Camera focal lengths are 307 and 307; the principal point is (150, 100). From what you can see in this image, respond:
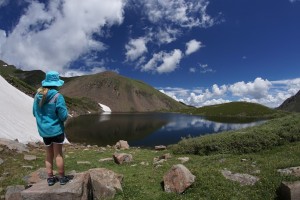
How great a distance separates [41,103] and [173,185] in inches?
250

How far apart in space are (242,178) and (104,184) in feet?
20.5

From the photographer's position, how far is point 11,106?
139ft

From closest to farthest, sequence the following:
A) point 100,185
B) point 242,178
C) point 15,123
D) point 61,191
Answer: point 61,191, point 100,185, point 242,178, point 15,123

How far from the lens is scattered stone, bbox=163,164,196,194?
12914mm

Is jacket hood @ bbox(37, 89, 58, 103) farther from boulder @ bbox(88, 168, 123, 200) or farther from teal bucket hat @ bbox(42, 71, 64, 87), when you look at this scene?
boulder @ bbox(88, 168, 123, 200)

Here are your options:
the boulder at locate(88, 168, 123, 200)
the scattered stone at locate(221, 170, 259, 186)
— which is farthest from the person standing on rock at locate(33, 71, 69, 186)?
the scattered stone at locate(221, 170, 259, 186)

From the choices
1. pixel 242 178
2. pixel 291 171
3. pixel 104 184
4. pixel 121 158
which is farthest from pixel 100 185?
pixel 121 158

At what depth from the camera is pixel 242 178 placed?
14008mm

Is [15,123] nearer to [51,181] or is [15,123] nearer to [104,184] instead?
[104,184]

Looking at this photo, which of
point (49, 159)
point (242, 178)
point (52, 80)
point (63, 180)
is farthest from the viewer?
point (242, 178)

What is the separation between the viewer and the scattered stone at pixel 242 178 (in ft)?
44.8

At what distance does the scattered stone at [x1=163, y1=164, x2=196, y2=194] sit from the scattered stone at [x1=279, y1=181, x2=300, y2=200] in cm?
360

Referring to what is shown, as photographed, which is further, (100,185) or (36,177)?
(36,177)

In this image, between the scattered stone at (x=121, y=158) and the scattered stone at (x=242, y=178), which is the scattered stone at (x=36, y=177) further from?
the scattered stone at (x=242, y=178)
